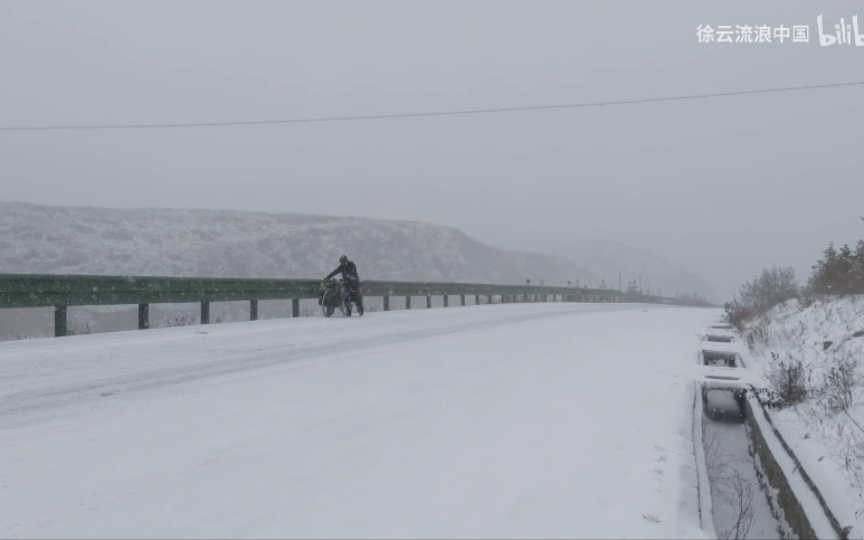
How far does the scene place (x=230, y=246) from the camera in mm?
50719

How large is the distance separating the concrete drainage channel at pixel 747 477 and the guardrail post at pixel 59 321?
10.5 meters

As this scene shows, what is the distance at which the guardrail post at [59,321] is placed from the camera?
11.7 meters

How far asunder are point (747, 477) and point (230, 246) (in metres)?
49.1

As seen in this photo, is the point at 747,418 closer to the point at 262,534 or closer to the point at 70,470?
the point at 262,534

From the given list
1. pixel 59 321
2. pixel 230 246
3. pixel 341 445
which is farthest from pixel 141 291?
pixel 230 246

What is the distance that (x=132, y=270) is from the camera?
3441cm

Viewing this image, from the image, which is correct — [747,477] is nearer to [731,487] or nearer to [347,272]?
[731,487]

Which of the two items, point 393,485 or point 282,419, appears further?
point 282,419

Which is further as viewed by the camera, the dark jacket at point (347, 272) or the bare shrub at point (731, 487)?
the dark jacket at point (347, 272)

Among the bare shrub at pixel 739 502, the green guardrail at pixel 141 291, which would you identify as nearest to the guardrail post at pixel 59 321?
the green guardrail at pixel 141 291

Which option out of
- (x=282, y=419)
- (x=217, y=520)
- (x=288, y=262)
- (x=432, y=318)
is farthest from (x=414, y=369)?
(x=288, y=262)

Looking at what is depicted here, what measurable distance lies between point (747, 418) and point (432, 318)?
36.2 ft

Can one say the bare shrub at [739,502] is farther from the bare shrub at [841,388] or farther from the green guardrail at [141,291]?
the green guardrail at [141,291]

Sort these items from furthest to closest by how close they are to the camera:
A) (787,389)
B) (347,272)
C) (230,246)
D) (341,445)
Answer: (230,246)
(347,272)
(787,389)
(341,445)
